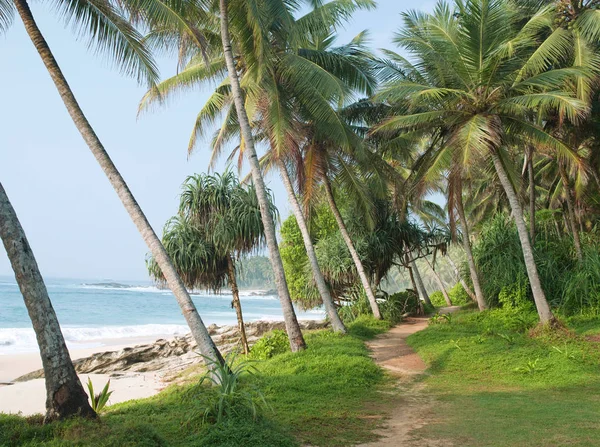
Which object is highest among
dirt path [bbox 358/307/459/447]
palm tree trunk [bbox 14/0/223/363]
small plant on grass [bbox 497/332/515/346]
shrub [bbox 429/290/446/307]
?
palm tree trunk [bbox 14/0/223/363]

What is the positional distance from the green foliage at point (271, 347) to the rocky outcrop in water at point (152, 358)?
4.28m

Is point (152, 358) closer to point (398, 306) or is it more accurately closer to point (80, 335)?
point (398, 306)

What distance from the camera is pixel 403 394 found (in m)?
9.06

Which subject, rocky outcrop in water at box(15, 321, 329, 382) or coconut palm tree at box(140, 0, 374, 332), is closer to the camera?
coconut palm tree at box(140, 0, 374, 332)

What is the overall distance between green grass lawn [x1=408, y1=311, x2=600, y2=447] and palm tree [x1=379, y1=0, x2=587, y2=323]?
1.63m

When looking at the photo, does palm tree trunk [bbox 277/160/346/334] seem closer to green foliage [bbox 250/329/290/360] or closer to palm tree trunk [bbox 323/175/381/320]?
green foliage [bbox 250/329/290/360]

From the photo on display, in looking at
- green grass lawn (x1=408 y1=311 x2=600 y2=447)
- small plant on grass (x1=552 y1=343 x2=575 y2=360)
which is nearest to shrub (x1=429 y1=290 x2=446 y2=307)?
green grass lawn (x1=408 y1=311 x2=600 y2=447)

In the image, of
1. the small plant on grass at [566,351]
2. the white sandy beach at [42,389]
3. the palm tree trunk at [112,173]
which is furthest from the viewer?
the white sandy beach at [42,389]

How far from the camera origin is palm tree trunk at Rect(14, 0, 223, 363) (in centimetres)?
820

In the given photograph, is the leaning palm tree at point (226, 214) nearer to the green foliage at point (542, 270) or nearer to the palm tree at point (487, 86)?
the palm tree at point (487, 86)

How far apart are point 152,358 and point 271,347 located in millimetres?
7406

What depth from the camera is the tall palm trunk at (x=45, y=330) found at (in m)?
5.91

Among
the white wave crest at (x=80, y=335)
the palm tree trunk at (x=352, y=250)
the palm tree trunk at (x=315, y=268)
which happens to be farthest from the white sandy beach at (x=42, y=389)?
the white wave crest at (x=80, y=335)

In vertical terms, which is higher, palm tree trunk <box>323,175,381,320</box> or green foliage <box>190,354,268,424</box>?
palm tree trunk <box>323,175,381,320</box>
